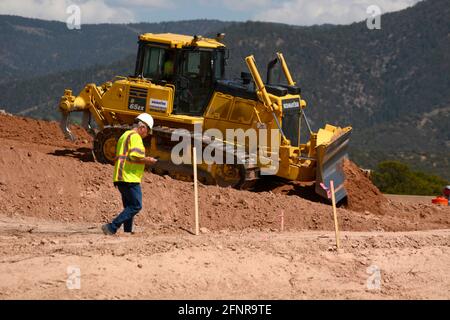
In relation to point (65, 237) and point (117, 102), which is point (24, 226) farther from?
point (117, 102)

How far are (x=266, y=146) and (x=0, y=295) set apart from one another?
8626 millimetres

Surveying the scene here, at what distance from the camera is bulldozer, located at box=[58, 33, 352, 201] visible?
16312mm

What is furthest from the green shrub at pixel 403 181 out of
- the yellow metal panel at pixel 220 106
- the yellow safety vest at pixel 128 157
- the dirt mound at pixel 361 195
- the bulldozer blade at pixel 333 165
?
the yellow safety vest at pixel 128 157

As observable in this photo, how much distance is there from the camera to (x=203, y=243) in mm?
10516

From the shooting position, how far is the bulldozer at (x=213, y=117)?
16.3 metres

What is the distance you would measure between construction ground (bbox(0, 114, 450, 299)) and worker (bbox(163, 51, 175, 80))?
8.95 feet

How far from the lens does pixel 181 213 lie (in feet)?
46.9

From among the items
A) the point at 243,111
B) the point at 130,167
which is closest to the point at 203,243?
the point at 130,167

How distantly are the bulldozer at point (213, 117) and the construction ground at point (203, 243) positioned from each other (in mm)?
778

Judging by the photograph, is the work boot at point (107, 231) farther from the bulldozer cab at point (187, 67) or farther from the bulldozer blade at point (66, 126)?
the bulldozer blade at point (66, 126)

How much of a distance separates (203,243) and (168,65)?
753 centimetres

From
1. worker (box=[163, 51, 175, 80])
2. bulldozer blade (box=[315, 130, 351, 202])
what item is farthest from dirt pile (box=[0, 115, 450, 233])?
worker (box=[163, 51, 175, 80])

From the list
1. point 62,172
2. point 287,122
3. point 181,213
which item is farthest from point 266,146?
point 62,172

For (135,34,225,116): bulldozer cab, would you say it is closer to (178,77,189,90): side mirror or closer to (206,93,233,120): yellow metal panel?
(178,77,189,90): side mirror
